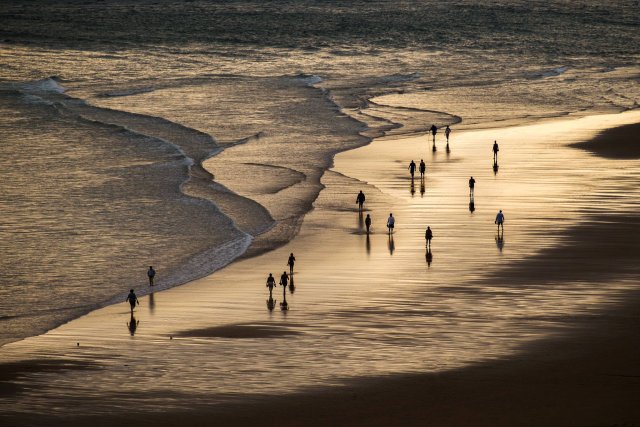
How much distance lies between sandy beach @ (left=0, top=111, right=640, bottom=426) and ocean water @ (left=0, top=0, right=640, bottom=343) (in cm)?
203

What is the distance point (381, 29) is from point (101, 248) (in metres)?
83.1

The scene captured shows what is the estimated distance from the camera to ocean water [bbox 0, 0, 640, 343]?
32.2 m

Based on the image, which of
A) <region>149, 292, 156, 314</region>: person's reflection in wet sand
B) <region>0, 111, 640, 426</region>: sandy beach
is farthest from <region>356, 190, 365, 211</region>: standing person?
<region>149, 292, 156, 314</region>: person's reflection in wet sand

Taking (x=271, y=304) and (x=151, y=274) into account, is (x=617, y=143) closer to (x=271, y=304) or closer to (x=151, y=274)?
(x=271, y=304)

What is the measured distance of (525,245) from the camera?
101ft

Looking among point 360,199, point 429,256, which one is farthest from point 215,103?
point 429,256

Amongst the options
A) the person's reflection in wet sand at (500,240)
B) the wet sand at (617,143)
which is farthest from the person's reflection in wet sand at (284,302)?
the wet sand at (617,143)

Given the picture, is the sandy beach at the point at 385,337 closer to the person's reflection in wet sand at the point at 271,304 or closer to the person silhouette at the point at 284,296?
the person silhouette at the point at 284,296

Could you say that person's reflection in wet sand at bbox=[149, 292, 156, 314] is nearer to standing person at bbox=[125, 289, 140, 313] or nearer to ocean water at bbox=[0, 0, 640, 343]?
standing person at bbox=[125, 289, 140, 313]

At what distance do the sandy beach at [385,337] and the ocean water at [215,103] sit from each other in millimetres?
2030

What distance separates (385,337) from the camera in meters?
23.2

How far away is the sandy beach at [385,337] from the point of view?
19.7 m

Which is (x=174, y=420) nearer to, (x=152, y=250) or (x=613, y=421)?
(x=613, y=421)

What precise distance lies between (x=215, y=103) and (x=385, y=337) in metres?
42.7
